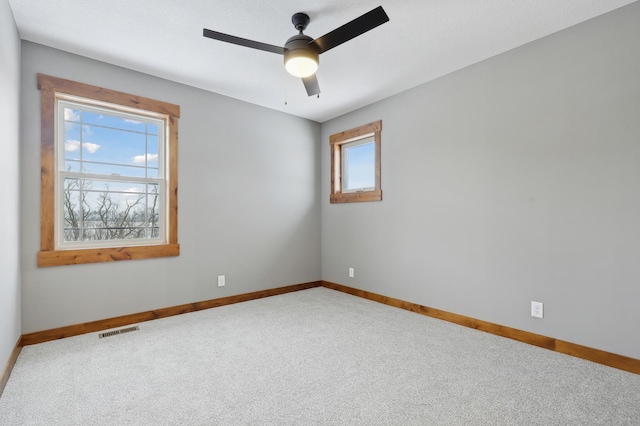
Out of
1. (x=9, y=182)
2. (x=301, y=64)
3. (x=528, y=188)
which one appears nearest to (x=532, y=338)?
(x=528, y=188)

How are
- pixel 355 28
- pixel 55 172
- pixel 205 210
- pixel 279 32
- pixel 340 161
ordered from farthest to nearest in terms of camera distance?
pixel 340 161 → pixel 205 210 → pixel 55 172 → pixel 279 32 → pixel 355 28

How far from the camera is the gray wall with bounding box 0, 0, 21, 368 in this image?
2.03 m

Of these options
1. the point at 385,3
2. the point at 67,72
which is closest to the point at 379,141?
the point at 385,3

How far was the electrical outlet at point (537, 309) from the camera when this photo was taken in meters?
2.64

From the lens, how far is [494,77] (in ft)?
9.70

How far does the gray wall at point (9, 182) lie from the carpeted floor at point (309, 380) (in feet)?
1.03

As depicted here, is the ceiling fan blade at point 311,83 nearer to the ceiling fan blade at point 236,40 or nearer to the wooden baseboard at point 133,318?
the ceiling fan blade at point 236,40

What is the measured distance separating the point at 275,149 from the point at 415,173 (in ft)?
6.36

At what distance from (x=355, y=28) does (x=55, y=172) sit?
9.35ft

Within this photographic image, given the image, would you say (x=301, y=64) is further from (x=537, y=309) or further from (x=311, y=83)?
(x=537, y=309)

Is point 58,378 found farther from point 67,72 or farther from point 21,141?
point 67,72

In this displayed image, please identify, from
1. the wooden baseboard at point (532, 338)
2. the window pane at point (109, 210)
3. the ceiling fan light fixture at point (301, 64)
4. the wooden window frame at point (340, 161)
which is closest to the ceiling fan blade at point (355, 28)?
the ceiling fan light fixture at point (301, 64)

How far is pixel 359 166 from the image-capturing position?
4480 millimetres

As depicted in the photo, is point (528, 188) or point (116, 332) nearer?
point (528, 188)
